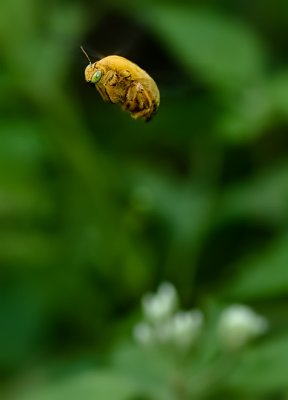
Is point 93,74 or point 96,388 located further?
point 96,388

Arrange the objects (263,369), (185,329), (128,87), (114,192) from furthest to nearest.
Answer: (114,192)
(185,329)
(263,369)
(128,87)

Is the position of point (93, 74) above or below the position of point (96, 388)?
below

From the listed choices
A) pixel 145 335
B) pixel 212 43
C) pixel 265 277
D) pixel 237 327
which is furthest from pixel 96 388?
pixel 212 43

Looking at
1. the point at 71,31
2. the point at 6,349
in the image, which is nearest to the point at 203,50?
the point at 71,31

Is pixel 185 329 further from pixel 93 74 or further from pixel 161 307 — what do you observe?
pixel 93 74

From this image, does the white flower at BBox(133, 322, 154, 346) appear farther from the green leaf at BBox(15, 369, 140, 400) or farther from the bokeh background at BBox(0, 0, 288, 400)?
the bokeh background at BBox(0, 0, 288, 400)

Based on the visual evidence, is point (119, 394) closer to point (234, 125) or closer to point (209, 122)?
point (234, 125)

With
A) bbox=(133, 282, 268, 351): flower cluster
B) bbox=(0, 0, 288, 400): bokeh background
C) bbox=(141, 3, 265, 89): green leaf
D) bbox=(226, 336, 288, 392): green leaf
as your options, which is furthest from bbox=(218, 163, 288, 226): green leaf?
bbox=(226, 336, 288, 392): green leaf
